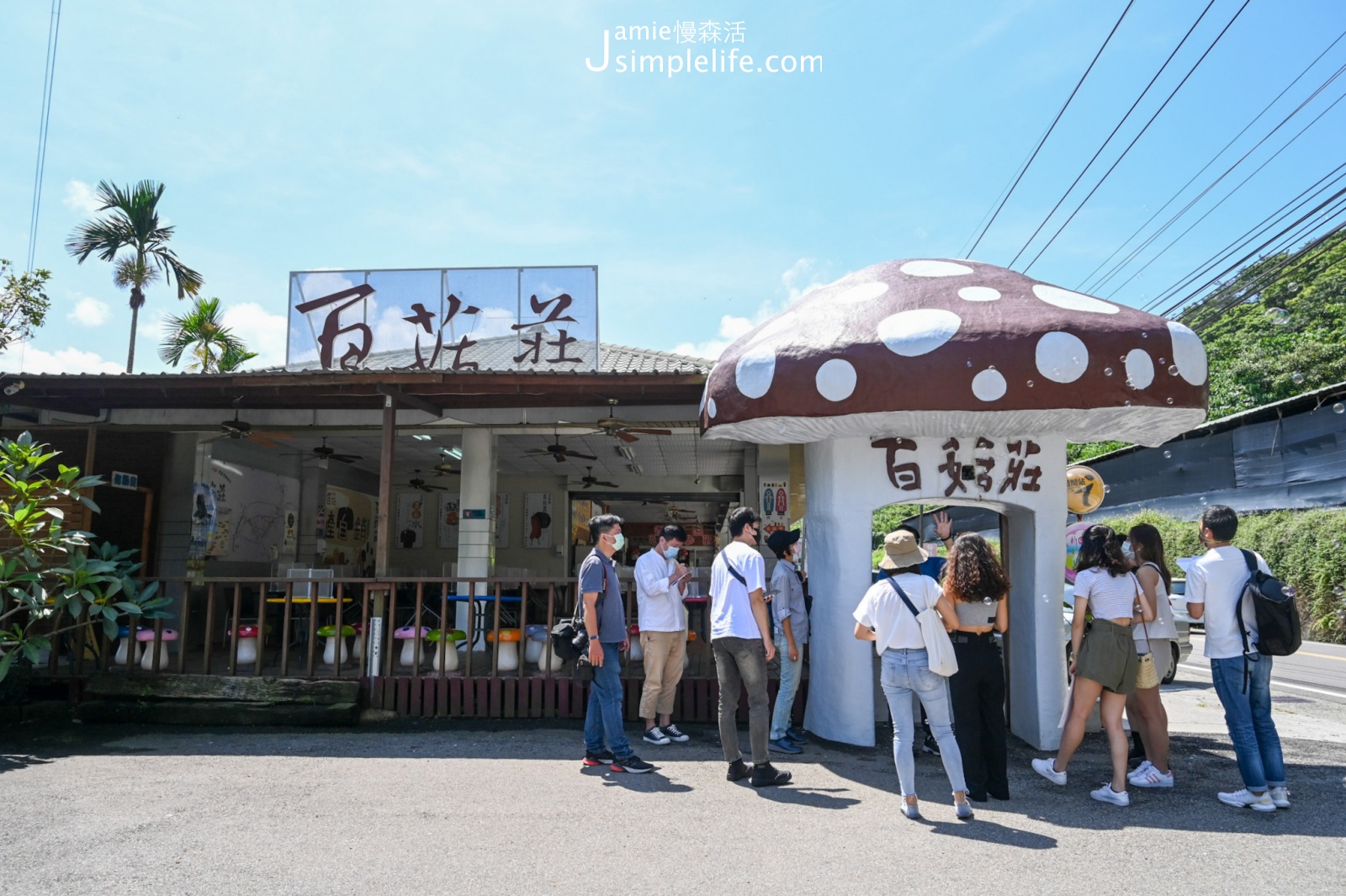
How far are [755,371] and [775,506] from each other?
647cm

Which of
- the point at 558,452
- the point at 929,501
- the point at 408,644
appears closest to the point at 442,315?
the point at 558,452

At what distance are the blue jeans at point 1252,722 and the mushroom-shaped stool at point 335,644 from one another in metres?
6.86

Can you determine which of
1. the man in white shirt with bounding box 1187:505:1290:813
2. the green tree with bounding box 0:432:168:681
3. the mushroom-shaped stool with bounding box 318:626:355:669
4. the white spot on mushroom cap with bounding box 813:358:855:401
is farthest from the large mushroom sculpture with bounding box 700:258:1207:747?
the green tree with bounding box 0:432:168:681

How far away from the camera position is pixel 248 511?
41.0 feet

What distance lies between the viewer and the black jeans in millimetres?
5270

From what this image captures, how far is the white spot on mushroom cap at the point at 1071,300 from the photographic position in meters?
6.27

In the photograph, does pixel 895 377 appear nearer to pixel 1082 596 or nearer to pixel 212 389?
pixel 1082 596

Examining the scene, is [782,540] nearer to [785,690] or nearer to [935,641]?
[785,690]

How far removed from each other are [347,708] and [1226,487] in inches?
820

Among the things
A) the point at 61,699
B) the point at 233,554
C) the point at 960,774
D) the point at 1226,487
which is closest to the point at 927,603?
the point at 960,774

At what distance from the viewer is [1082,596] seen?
544 cm

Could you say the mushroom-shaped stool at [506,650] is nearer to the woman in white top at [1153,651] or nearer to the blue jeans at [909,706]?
the blue jeans at [909,706]

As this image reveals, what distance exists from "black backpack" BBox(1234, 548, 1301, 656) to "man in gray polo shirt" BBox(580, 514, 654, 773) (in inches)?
149

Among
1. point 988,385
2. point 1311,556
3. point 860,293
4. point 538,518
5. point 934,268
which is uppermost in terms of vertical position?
point 934,268
